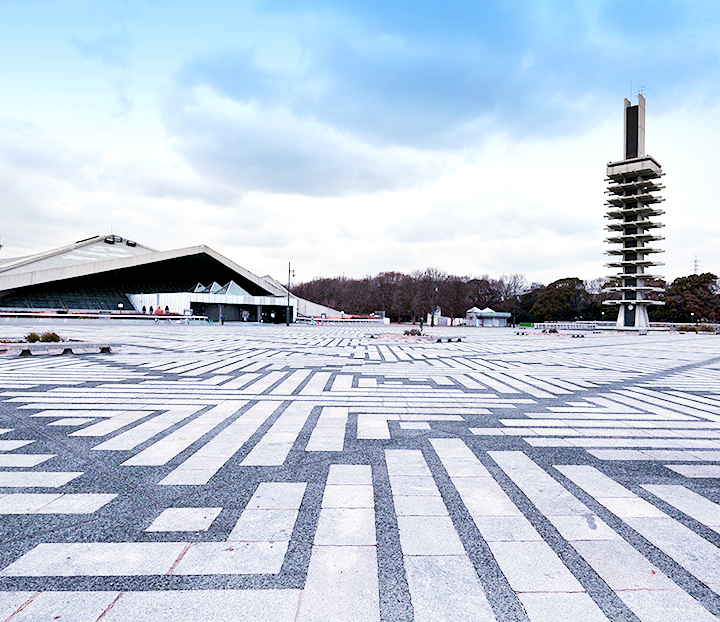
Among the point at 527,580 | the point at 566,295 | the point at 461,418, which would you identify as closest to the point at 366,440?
the point at 461,418

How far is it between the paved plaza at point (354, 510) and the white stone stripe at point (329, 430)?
46mm

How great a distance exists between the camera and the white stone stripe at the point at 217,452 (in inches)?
149

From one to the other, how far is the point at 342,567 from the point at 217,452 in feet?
7.92

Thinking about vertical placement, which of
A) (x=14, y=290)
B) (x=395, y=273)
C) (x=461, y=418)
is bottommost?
(x=461, y=418)

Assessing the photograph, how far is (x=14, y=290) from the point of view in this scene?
51469 mm

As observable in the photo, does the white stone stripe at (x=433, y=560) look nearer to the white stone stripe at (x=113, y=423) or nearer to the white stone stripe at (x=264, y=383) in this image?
the white stone stripe at (x=113, y=423)

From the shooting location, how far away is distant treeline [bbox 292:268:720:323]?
66750 millimetres

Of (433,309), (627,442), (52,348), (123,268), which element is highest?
(123,268)

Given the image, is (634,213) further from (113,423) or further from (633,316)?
(113,423)

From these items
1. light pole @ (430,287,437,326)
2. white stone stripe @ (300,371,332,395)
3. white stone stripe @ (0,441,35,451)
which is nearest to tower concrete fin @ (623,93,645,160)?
light pole @ (430,287,437,326)

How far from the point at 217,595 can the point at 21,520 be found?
171 centimetres

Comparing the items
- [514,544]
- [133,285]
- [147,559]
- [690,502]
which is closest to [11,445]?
[147,559]

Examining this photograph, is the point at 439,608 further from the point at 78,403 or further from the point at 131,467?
the point at 78,403

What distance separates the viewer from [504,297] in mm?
88438
